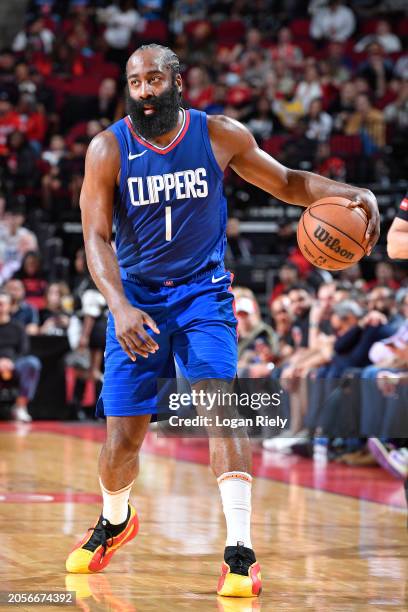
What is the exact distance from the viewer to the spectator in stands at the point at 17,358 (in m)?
13.0

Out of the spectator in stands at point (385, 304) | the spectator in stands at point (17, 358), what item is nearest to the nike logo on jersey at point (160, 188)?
the spectator in stands at point (385, 304)

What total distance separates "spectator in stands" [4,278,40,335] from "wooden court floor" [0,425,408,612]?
13.6 feet

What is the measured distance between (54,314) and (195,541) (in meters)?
8.49

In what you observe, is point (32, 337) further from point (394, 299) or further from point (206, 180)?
point (206, 180)

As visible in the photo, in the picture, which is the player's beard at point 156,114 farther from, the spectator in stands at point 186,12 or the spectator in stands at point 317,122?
the spectator in stands at point 186,12

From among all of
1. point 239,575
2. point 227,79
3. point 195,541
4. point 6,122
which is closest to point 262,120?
point 227,79

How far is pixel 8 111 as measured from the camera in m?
17.0

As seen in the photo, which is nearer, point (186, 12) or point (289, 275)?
point (289, 275)

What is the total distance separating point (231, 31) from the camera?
63.2 ft

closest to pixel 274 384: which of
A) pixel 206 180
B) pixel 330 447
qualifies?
pixel 330 447

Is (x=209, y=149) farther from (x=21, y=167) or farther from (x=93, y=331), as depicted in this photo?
(x=21, y=167)

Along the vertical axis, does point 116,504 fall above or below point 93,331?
above

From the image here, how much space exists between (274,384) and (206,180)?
480 cm

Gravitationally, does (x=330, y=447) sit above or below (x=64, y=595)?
below
